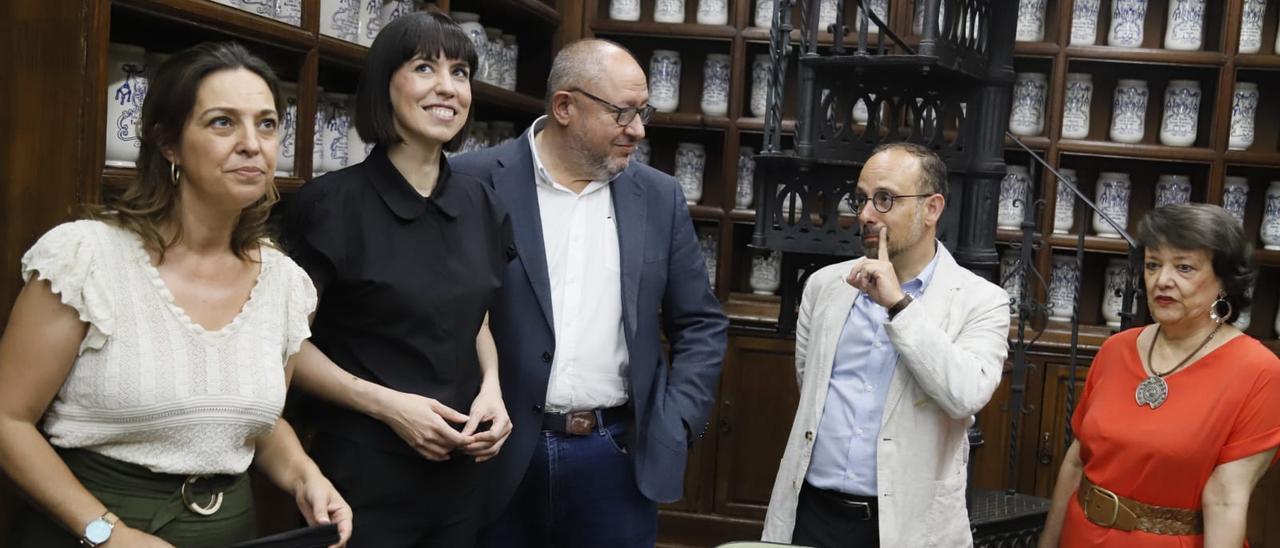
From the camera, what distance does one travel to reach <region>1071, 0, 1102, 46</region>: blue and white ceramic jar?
3824 mm

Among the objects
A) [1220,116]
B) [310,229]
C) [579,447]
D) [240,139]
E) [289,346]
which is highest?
[1220,116]

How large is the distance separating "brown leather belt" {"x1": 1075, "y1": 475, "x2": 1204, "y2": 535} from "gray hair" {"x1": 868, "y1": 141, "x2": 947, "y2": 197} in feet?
1.90

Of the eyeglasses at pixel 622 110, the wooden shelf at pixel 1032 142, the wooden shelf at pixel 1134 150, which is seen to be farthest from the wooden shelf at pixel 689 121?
the eyeglasses at pixel 622 110

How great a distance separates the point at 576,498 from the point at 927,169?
32.3 inches

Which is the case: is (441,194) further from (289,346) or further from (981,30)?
(981,30)

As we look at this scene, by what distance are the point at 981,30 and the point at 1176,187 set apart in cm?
157

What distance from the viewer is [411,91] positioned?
177cm

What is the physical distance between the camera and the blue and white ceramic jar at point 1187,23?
378 cm

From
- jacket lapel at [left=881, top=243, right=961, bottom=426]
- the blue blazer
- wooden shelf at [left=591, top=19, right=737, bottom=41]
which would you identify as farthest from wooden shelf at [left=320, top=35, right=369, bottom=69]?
wooden shelf at [left=591, top=19, right=737, bottom=41]

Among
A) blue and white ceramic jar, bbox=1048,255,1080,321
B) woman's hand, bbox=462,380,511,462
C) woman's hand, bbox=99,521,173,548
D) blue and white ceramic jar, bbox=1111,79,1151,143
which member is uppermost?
blue and white ceramic jar, bbox=1111,79,1151,143

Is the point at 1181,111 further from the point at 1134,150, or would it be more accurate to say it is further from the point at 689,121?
the point at 689,121

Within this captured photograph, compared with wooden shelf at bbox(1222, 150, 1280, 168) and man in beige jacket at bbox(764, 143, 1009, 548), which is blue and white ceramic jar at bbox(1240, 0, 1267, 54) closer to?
wooden shelf at bbox(1222, 150, 1280, 168)

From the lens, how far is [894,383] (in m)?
2.03

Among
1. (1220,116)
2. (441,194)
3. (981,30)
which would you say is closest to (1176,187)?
(1220,116)
